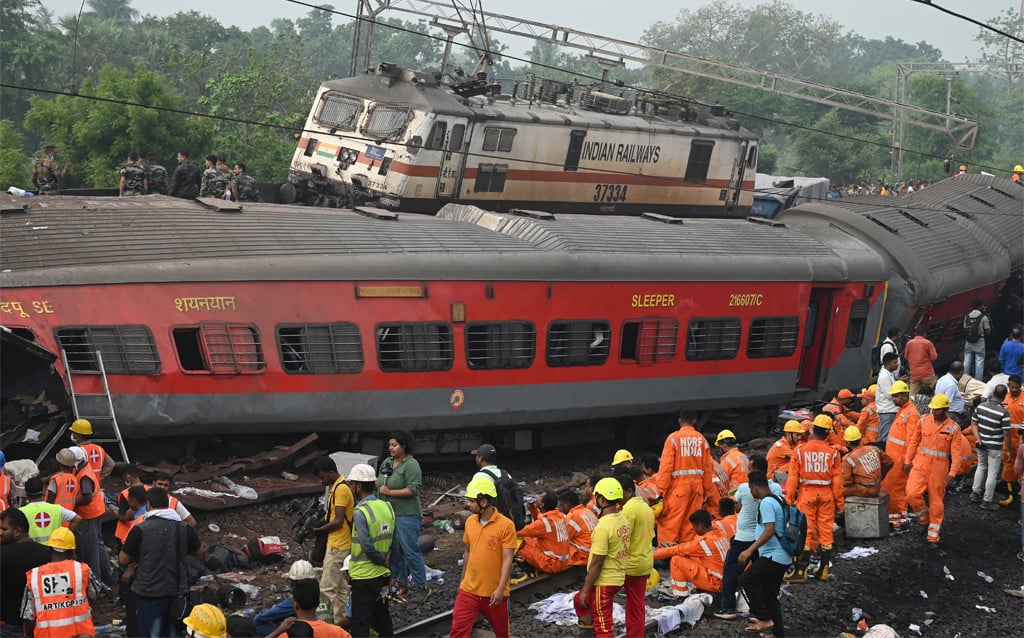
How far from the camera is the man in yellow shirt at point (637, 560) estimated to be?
10.1 metres

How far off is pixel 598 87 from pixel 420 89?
6568 millimetres

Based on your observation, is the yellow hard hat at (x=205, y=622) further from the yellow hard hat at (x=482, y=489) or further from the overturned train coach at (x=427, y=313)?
the overturned train coach at (x=427, y=313)

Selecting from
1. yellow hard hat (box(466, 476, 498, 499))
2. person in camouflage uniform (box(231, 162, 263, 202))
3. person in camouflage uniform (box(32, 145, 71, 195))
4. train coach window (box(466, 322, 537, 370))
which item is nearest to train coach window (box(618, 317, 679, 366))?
train coach window (box(466, 322, 537, 370))

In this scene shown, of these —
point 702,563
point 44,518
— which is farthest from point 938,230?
point 44,518

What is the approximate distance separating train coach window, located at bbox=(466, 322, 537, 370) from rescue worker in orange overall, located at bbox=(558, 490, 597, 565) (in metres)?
4.01

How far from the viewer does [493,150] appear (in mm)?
22062

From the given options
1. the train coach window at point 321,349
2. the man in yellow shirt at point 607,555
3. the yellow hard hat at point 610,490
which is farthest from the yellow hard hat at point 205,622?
the train coach window at point 321,349

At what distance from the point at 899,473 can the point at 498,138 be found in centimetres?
996

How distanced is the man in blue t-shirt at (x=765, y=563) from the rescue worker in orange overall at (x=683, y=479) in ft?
6.28

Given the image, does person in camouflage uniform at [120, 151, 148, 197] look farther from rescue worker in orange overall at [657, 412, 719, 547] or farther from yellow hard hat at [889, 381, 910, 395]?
yellow hard hat at [889, 381, 910, 395]

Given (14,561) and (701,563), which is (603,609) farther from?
(14,561)

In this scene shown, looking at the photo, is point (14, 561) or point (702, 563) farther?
point (702, 563)

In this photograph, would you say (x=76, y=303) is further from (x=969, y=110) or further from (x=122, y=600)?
(x=969, y=110)

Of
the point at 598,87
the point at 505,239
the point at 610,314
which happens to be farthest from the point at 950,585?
the point at 598,87
